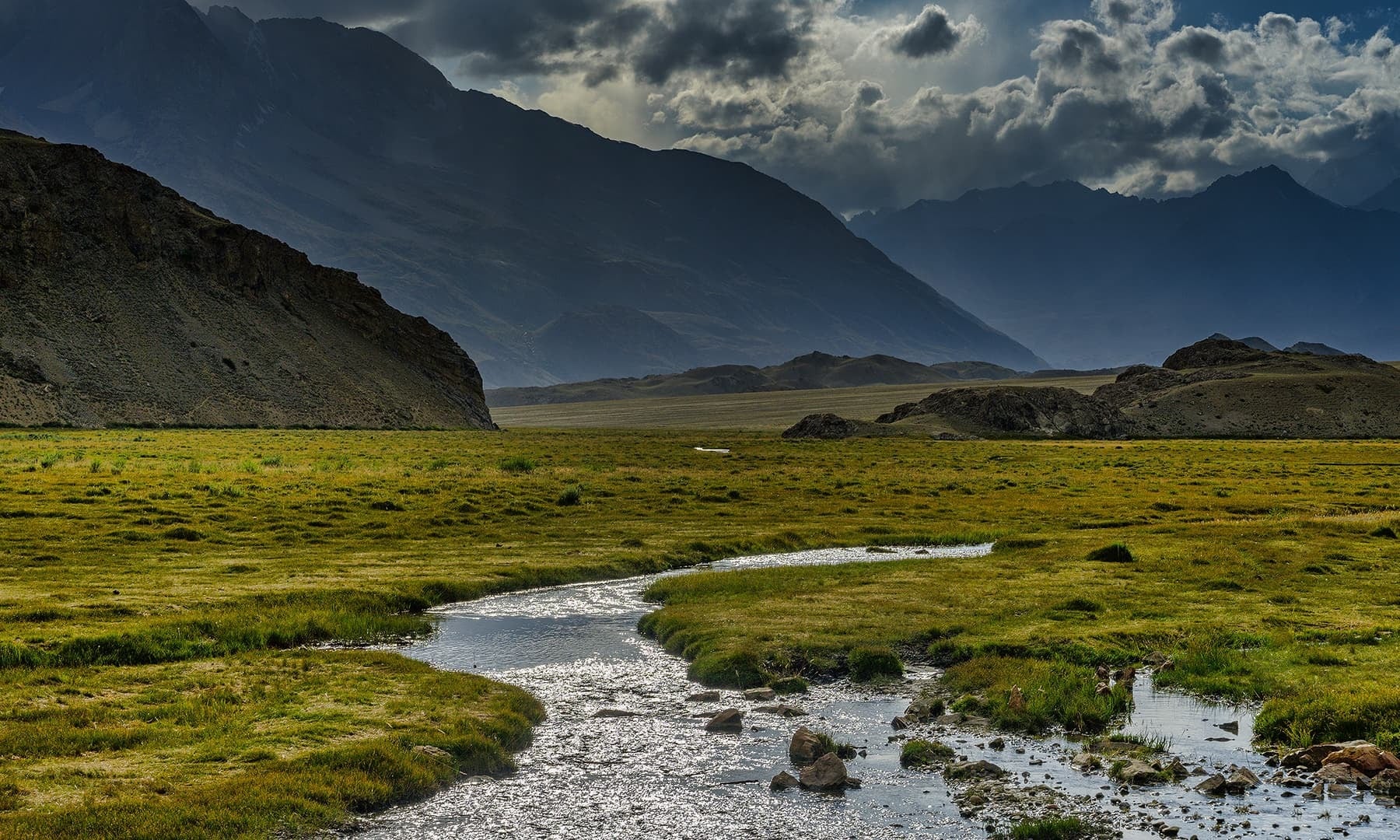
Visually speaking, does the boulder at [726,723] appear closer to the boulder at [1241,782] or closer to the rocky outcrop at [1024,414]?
the boulder at [1241,782]

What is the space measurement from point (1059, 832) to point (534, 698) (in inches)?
462

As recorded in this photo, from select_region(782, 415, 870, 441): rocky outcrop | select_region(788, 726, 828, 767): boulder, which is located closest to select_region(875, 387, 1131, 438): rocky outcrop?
select_region(782, 415, 870, 441): rocky outcrop

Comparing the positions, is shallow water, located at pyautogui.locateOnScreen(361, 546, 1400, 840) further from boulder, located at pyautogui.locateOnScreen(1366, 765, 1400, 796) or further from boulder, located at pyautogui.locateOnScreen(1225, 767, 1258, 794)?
boulder, located at pyautogui.locateOnScreen(1366, 765, 1400, 796)

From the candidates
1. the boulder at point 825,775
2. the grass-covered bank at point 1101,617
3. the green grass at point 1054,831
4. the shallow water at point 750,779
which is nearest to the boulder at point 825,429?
the grass-covered bank at point 1101,617

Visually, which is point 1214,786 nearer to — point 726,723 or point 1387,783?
point 1387,783

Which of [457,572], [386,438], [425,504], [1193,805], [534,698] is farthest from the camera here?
[386,438]

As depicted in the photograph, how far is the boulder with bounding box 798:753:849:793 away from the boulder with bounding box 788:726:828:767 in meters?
0.75

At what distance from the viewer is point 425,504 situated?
2190 inches

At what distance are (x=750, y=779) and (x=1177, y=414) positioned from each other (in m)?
193

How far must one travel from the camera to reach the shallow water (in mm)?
15258

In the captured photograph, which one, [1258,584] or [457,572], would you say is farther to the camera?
[457,572]

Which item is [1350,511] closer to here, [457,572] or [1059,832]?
[457,572]

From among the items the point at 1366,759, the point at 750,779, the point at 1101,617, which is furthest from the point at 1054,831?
the point at 1101,617

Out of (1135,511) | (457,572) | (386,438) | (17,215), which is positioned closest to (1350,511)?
(1135,511)
